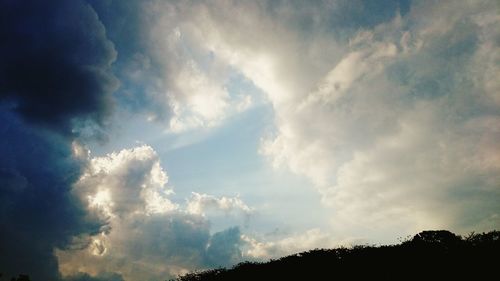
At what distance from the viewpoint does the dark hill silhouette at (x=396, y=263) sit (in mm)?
18094

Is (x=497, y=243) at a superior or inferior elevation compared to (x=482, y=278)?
superior

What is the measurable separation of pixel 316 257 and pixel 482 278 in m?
9.40

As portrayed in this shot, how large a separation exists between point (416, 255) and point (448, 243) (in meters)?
3.58

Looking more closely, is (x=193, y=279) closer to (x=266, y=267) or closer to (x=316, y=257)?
(x=266, y=267)

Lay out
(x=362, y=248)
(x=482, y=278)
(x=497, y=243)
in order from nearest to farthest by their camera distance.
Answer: (x=482, y=278)
(x=497, y=243)
(x=362, y=248)

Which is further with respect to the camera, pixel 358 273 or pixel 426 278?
pixel 358 273

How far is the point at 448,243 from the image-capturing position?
2166 cm

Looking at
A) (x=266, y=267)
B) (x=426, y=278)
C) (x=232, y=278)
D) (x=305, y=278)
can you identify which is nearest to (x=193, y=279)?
(x=232, y=278)

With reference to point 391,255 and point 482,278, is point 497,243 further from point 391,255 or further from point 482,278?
point 391,255

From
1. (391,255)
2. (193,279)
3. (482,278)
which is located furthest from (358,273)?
(193,279)

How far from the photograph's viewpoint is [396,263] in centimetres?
1962

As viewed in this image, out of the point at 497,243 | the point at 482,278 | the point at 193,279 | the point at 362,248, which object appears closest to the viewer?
the point at 482,278

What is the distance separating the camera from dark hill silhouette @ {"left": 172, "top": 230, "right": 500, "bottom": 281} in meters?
18.1

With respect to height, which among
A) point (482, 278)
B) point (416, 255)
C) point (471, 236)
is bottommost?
point (482, 278)
